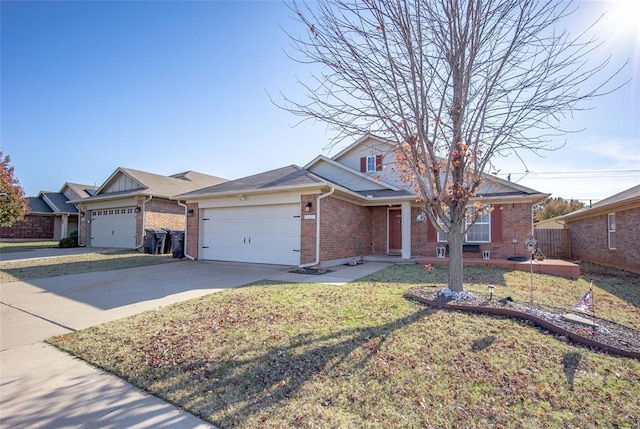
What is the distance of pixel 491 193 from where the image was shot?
13.0 metres

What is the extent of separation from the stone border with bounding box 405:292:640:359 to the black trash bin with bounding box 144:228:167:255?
1415cm

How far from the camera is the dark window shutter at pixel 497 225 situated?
12.8 meters

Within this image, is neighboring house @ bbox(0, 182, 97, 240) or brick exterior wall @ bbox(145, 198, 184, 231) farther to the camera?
neighboring house @ bbox(0, 182, 97, 240)

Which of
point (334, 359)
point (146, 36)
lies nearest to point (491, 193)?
point (334, 359)

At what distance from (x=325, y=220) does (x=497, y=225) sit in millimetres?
7409

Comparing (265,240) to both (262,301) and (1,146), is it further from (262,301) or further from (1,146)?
(1,146)

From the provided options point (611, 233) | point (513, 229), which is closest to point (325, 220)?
point (513, 229)

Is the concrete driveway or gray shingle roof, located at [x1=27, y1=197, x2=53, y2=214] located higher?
gray shingle roof, located at [x1=27, y1=197, x2=53, y2=214]

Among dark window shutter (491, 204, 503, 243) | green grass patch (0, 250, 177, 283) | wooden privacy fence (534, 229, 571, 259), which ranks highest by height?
dark window shutter (491, 204, 503, 243)

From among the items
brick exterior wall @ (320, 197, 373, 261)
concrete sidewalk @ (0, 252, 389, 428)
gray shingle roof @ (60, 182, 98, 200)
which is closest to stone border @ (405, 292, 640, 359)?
concrete sidewalk @ (0, 252, 389, 428)

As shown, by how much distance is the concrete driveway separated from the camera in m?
2.66

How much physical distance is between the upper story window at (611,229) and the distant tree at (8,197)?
95.1 ft

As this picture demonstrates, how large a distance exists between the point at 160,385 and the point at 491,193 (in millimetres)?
13514

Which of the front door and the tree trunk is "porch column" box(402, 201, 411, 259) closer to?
the front door
